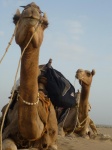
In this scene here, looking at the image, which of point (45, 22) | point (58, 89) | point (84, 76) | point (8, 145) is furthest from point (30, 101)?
point (84, 76)

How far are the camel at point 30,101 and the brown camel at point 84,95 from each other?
383 centimetres

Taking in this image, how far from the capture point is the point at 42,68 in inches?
257

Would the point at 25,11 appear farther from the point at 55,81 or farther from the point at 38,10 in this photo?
the point at 55,81

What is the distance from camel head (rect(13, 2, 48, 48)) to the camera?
363cm

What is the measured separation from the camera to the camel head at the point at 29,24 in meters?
3.63

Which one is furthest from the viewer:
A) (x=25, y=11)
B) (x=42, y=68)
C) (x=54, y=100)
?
(x=42, y=68)

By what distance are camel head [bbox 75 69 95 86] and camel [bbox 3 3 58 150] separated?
3.71 meters

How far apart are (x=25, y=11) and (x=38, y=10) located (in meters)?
0.16

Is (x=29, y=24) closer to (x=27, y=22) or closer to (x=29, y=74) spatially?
(x=27, y=22)

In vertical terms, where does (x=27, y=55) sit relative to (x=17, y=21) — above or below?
below

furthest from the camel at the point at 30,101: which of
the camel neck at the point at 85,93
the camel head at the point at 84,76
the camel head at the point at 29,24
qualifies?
the camel neck at the point at 85,93

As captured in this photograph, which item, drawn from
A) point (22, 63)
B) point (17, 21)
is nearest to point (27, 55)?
point (22, 63)

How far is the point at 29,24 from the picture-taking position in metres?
3.61

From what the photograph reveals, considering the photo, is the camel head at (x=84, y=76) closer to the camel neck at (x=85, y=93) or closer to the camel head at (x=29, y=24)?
the camel neck at (x=85, y=93)
